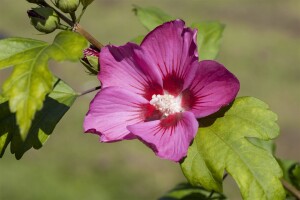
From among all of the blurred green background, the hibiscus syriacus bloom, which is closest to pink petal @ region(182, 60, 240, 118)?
the hibiscus syriacus bloom

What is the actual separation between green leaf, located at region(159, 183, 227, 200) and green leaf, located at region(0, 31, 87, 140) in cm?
76

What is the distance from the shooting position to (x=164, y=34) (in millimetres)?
1251

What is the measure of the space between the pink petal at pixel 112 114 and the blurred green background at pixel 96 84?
5.20 ft

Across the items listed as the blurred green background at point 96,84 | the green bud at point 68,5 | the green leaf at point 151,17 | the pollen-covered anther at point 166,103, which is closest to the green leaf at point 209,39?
the green leaf at point 151,17

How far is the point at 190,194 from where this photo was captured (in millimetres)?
1843

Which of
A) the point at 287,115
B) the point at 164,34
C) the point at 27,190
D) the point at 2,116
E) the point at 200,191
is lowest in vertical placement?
the point at 27,190

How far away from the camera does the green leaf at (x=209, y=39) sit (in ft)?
5.62

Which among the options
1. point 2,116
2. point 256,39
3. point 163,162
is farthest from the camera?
point 256,39

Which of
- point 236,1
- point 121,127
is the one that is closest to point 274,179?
point 121,127

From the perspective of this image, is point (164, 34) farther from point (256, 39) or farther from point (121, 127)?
point (256, 39)

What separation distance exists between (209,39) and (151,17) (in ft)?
0.62

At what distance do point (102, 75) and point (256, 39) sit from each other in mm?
5128

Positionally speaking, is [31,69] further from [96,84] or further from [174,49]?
[96,84]

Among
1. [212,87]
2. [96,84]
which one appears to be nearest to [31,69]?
[212,87]
